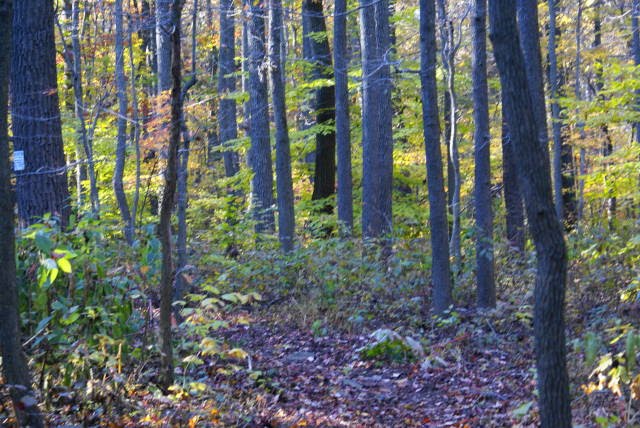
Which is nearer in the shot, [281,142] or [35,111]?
[35,111]

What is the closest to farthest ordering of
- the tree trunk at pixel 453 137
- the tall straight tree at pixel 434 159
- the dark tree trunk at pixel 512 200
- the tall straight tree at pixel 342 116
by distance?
1. the tall straight tree at pixel 434 159
2. the tree trunk at pixel 453 137
3. the dark tree trunk at pixel 512 200
4. the tall straight tree at pixel 342 116

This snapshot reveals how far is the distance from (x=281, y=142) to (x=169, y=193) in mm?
8643

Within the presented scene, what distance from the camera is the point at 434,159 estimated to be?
930 cm

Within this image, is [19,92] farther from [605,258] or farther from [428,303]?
[605,258]

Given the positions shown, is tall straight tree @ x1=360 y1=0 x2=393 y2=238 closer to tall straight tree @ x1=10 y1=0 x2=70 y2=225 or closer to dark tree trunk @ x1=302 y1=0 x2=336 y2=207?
dark tree trunk @ x1=302 y1=0 x2=336 y2=207

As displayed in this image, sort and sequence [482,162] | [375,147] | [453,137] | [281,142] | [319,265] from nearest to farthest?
[482,162], [453,137], [319,265], [281,142], [375,147]

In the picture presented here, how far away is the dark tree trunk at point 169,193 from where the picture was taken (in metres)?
5.56

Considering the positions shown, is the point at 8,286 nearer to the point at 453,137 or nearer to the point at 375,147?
the point at 453,137

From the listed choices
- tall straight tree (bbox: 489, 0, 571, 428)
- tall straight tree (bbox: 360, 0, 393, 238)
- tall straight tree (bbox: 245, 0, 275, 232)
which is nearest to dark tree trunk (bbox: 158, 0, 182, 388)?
tall straight tree (bbox: 489, 0, 571, 428)

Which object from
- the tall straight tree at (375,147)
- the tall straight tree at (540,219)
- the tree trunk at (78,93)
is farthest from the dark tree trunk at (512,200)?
the tall straight tree at (540,219)

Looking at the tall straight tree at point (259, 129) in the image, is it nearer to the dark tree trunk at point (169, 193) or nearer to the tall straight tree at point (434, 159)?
the tall straight tree at point (434, 159)

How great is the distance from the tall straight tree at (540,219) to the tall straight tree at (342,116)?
391 inches

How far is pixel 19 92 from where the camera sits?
9992 mm

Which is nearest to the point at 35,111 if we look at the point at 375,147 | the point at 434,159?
the point at 434,159
